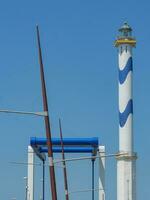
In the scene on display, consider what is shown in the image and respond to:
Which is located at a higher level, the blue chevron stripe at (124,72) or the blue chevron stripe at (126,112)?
the blue chevron stripe at (124,72)

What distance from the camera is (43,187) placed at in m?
65.4

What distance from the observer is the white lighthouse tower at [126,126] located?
63.3 m

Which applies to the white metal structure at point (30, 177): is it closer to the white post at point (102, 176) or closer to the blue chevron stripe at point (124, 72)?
the white post at point (102, 176)

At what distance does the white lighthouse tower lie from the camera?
63344 millimetres

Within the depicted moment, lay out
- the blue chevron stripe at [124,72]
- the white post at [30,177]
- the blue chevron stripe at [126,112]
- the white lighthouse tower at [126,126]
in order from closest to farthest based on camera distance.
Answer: the white post at [30,177], the white lighthouse tower at [126,126], the blue chevron stripe at [126,112], the blue chevron stripe at [124,72]

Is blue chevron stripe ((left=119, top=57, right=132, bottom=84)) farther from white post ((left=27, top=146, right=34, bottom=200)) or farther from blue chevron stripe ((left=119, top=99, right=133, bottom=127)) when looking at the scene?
white post ((left=27, top=146, right=34, bottom=200))

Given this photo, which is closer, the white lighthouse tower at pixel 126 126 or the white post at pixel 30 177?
the white post at pixel 30 177

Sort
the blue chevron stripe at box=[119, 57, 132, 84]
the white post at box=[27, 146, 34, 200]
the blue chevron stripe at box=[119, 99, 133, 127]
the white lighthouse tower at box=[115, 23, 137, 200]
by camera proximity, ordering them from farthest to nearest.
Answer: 1. the blue chevron stripe at box=[119, 57, 132, 84]
2. the blue chevron stripe at box=[119, 99, 133, 127]
3. the white lighthouse tower at box=[115, 23, 137, 200]
4. the white post at box=[27, 146, 34, 200]

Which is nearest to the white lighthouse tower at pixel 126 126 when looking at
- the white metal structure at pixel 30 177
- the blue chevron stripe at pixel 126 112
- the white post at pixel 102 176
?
the blue chevron stripe at pixel 126 112

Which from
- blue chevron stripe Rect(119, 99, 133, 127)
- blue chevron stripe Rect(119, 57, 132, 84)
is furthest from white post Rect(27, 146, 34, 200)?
blue chevron stripe Rect(119, 57, 132, 84)

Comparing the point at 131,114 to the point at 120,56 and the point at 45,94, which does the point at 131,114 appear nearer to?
the point at 120,56

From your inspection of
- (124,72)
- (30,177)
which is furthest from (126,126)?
(30,177)

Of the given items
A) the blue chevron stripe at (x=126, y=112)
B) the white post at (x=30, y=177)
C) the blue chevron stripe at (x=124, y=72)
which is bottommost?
the white post at (x=30, y=177)

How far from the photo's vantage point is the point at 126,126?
208 feet
